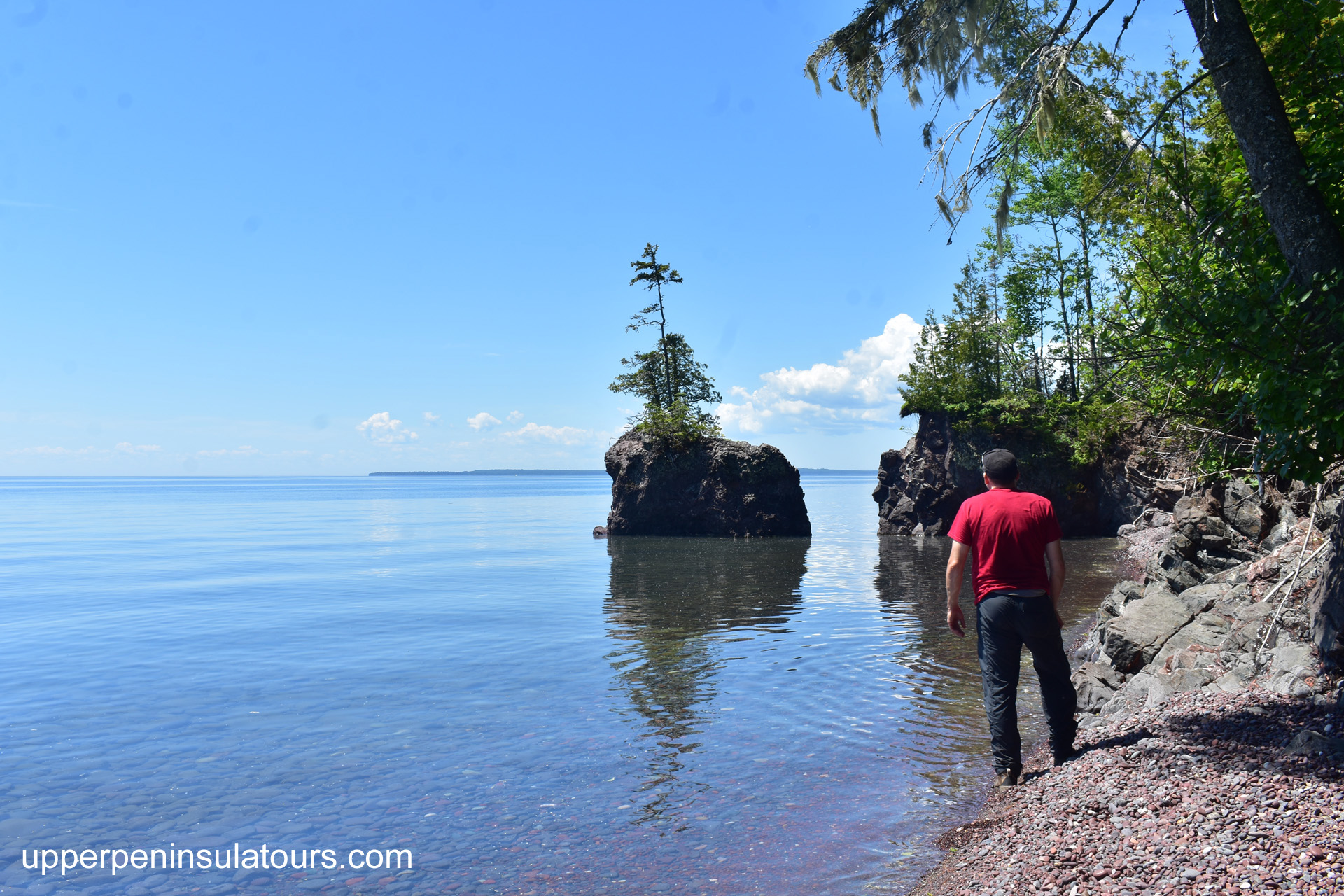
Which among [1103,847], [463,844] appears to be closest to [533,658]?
[463,844]

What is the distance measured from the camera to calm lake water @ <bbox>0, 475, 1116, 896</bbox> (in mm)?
6590

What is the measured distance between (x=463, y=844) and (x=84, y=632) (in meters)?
16.9

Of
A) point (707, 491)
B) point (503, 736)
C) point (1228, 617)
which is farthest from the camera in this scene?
point (707, 491)

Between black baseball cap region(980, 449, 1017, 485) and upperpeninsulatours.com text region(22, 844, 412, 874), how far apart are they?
5.89 meters

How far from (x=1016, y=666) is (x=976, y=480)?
3711cm

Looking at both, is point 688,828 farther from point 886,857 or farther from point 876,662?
point 876,662

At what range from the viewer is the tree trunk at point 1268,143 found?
6320 mm

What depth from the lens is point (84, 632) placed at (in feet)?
61.8

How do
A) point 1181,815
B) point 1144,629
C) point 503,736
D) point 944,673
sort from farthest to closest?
point 944,673 → point 503,736 → point 1144,629 → point 1181,815

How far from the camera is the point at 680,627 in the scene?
17375mm

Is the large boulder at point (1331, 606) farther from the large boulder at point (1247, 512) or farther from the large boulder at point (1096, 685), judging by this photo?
the large boulder at point (1247, 512)

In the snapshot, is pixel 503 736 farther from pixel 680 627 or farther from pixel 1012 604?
pixel 680 627

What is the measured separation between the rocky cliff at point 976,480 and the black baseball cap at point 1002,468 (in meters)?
27.9

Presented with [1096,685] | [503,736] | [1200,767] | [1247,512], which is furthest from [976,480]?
[1200,767]
